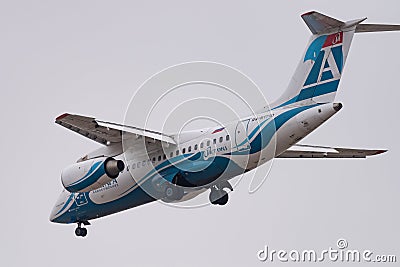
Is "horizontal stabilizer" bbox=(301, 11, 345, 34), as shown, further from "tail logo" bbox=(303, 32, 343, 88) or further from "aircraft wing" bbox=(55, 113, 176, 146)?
"aircraft wing" bbox=(55, 113, 176, 146)

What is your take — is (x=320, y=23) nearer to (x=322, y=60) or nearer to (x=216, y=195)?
(x=322, y=60)

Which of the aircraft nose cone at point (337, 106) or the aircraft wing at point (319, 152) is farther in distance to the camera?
the aircraft wing at point (319, 152)

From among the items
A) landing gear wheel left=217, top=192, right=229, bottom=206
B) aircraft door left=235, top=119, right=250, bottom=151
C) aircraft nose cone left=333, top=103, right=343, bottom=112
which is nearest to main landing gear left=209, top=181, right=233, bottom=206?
landing gear wheel left=217, top=192, right=229, bottom=206

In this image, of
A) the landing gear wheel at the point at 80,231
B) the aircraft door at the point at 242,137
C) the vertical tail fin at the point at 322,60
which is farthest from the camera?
the landing gear wheel at the point at 80,231

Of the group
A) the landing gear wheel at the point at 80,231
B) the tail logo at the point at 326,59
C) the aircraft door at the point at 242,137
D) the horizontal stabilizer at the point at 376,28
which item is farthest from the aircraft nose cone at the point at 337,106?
the landing gear wheel at the point at 80,231

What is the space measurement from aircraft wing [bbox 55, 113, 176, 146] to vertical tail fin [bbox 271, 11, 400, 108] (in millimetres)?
3920

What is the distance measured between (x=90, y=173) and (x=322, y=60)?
306 inches

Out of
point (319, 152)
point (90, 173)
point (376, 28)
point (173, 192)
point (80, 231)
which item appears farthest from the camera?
point (80, 231)

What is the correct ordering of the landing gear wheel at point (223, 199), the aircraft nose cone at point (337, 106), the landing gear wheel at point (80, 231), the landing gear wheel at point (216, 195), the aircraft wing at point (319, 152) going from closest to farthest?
the aircraft nose cone at point (337, 106), the landing gear wheel at point (216, 195), the landing gear wheel at point (223, 199), the aircraft wing at point (319, 152), the landing gear wheel at point (80, 231)

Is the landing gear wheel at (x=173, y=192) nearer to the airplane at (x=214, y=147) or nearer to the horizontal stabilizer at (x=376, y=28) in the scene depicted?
the airplane at (x=214, y=147)

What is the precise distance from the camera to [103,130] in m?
32.2

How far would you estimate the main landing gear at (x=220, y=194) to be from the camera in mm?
34281

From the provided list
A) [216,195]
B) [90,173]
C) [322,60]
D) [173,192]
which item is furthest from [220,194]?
[322,60]

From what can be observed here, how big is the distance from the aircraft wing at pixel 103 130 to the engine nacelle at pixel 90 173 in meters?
0.68
